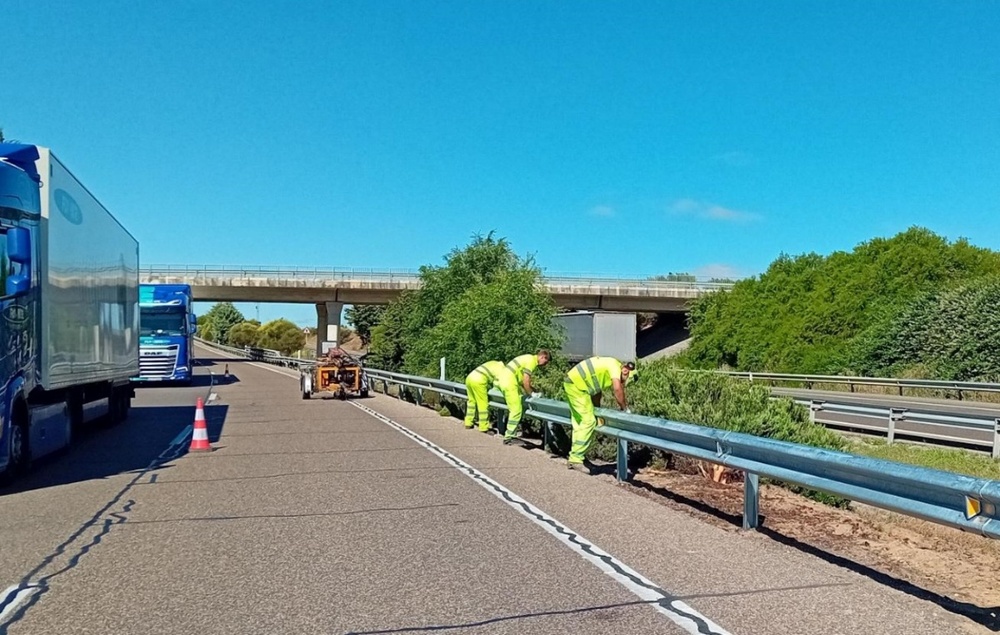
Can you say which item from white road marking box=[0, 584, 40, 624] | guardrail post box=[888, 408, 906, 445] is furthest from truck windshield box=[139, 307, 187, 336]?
white road marking box=[0, 584, 40, 624]

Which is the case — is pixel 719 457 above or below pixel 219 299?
below

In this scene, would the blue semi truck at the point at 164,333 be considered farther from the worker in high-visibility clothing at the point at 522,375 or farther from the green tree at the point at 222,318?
the green tree at the point at 222,318

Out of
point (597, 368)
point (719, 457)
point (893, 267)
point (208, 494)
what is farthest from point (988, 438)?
point (893, 267)

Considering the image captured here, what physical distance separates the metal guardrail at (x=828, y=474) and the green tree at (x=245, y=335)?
362ft

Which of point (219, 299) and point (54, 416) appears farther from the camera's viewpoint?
point (219, 299)

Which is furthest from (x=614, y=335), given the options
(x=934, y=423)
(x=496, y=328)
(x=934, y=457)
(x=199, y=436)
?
(x=199, y=436)

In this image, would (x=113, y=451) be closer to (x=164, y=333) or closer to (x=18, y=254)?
(x=18, y=254)

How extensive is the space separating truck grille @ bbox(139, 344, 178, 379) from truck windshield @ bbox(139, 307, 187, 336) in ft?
1.90

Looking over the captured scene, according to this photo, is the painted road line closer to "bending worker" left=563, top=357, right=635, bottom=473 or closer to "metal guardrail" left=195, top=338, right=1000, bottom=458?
"bending worker" left=563, top=357, right=635, bottom=473

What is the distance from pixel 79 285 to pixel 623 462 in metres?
7.95

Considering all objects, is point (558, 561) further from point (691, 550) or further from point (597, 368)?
point (597, 368)

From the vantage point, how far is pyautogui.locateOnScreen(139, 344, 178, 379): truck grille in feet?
118

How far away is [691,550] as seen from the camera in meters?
7.39

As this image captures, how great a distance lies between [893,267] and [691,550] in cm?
4297
